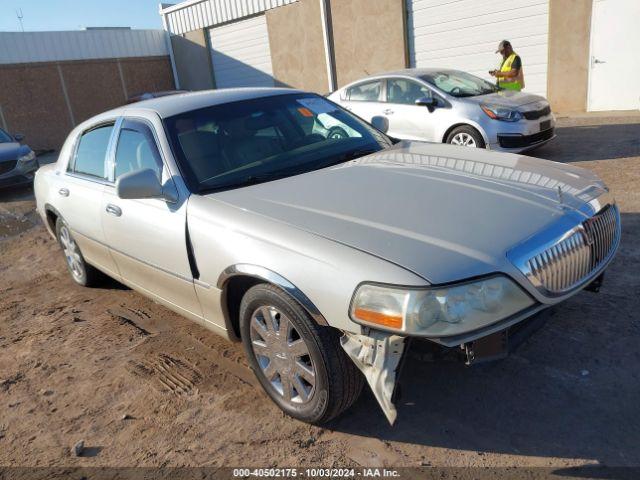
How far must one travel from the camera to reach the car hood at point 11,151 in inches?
411

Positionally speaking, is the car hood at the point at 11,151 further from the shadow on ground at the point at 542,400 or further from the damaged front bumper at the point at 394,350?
the damaged front bumper at the point at 394,350

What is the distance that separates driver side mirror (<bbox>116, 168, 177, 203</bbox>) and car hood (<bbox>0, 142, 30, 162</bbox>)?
29.3 feet

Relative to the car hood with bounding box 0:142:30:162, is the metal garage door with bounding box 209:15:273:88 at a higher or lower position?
higher

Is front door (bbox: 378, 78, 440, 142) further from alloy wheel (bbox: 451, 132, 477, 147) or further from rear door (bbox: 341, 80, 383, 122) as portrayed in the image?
alloy wheel (bbox: 451, 132, 477, 147)

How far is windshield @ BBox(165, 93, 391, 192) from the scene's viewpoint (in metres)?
3.32

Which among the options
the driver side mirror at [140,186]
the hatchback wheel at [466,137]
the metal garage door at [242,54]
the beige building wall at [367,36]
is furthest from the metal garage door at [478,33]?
the driver side mirror at [140,186]

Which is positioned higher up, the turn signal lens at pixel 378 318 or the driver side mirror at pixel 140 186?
the driver side mirror at pixel 140 186

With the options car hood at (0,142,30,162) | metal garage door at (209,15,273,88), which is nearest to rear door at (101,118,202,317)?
car hood at (0,142,30,162)

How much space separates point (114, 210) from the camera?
3.81 meters

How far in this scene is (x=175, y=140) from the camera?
3387 millimetres

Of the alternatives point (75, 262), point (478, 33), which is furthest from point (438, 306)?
point (478, 33)

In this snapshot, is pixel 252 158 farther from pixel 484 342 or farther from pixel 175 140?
pixel 484 342

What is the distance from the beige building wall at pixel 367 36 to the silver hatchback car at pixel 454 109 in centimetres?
592

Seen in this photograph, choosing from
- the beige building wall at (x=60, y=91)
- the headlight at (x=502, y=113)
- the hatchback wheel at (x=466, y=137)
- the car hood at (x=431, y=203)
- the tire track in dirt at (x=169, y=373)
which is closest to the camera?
the car hood at (x=431, y=203)
